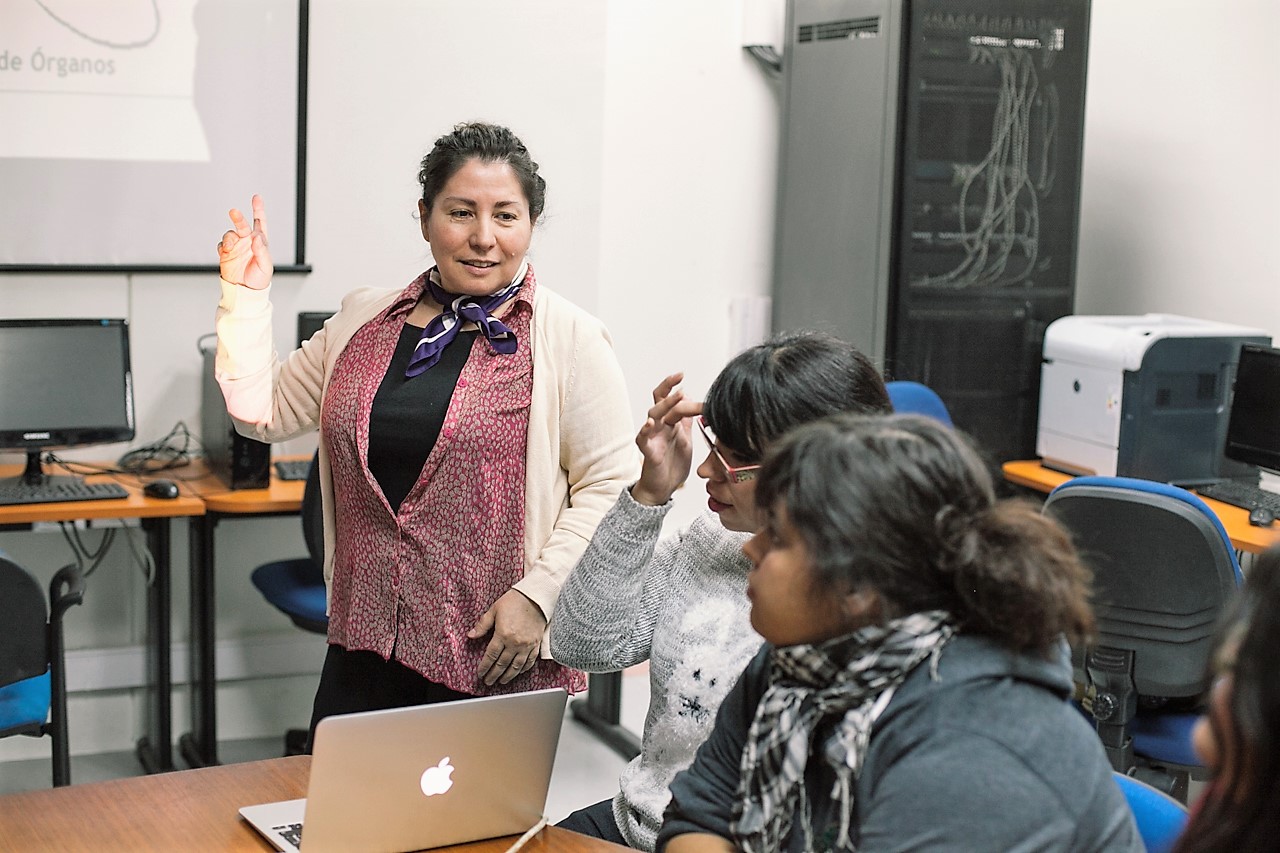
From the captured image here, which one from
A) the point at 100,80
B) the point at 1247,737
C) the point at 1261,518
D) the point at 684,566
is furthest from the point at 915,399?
the point at 1247,737

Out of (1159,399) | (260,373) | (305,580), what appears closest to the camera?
(260,373)

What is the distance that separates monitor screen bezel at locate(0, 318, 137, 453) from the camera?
3.40 metres

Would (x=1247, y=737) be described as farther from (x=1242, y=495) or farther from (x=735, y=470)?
(x=1242, y=495)

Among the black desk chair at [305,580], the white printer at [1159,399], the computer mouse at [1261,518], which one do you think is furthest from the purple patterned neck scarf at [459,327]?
the white printer at [1159,399]

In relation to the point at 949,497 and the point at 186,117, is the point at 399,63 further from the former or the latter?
the point at 949,497

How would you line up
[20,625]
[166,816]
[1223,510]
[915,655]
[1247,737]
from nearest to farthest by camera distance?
[1247,737], [915,655], [166,816], [20,625], [1223,510]

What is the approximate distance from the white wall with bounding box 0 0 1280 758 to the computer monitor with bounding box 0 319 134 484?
0.46ft

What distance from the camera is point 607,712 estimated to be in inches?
153

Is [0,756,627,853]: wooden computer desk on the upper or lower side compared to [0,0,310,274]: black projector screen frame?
lower

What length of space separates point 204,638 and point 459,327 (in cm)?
175

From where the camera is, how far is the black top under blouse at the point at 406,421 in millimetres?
1984

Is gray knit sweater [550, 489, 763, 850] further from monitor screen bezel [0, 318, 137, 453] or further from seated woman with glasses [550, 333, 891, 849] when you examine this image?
monitor screen bezel [0, 318, 137, 453]

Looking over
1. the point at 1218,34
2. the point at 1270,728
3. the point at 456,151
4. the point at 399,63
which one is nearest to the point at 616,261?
the point at 399,63

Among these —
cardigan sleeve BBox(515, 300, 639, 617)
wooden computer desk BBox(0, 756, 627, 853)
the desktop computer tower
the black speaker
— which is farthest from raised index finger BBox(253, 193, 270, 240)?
the desktop computer tower
